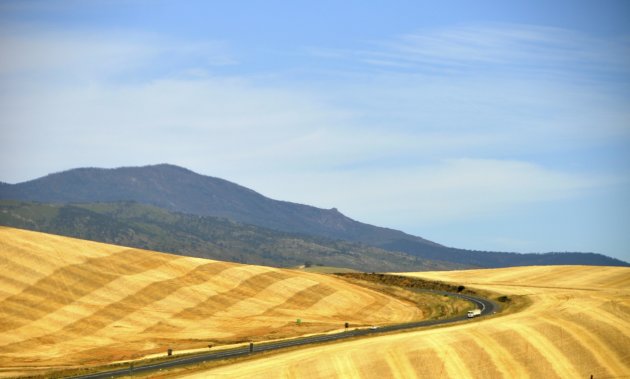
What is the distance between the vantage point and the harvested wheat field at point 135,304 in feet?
445

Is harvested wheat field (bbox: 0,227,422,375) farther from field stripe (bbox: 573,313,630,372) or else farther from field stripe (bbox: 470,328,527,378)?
field stripe (bbox: 573,313,630,372)

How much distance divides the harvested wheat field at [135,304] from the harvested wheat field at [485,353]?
26.2 meters

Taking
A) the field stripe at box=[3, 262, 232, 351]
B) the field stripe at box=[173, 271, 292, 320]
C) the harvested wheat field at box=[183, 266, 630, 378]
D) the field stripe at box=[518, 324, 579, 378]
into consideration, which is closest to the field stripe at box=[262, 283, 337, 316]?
the field stripe at box=[173, 271, 292, 320]

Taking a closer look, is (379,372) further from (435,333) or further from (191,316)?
(191,316)

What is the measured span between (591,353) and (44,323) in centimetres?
8536

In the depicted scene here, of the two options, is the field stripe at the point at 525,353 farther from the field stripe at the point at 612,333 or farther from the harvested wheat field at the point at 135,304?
the harvested wheat field at the point at 135,304

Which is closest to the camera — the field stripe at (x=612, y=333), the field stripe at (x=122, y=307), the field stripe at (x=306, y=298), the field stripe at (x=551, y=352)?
the field stripe at (x=551, y=352)

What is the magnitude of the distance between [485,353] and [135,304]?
239ft

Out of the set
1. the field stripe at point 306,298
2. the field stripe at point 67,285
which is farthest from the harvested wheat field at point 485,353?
the field stripe at point 67,285

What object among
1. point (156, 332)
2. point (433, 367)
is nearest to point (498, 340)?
point (433, 367)

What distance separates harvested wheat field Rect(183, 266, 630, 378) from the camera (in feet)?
350

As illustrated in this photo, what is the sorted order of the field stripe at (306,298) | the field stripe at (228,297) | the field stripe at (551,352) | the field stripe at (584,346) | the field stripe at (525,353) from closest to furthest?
the field stripe at (525,353) → the field stripe at (551,352) → the field stripe at (584,346) → the field stripe at (228,297) → the field stripe at (306,298)

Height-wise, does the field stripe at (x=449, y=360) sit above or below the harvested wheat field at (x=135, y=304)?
below

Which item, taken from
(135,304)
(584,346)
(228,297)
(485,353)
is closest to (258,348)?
(485,353)
